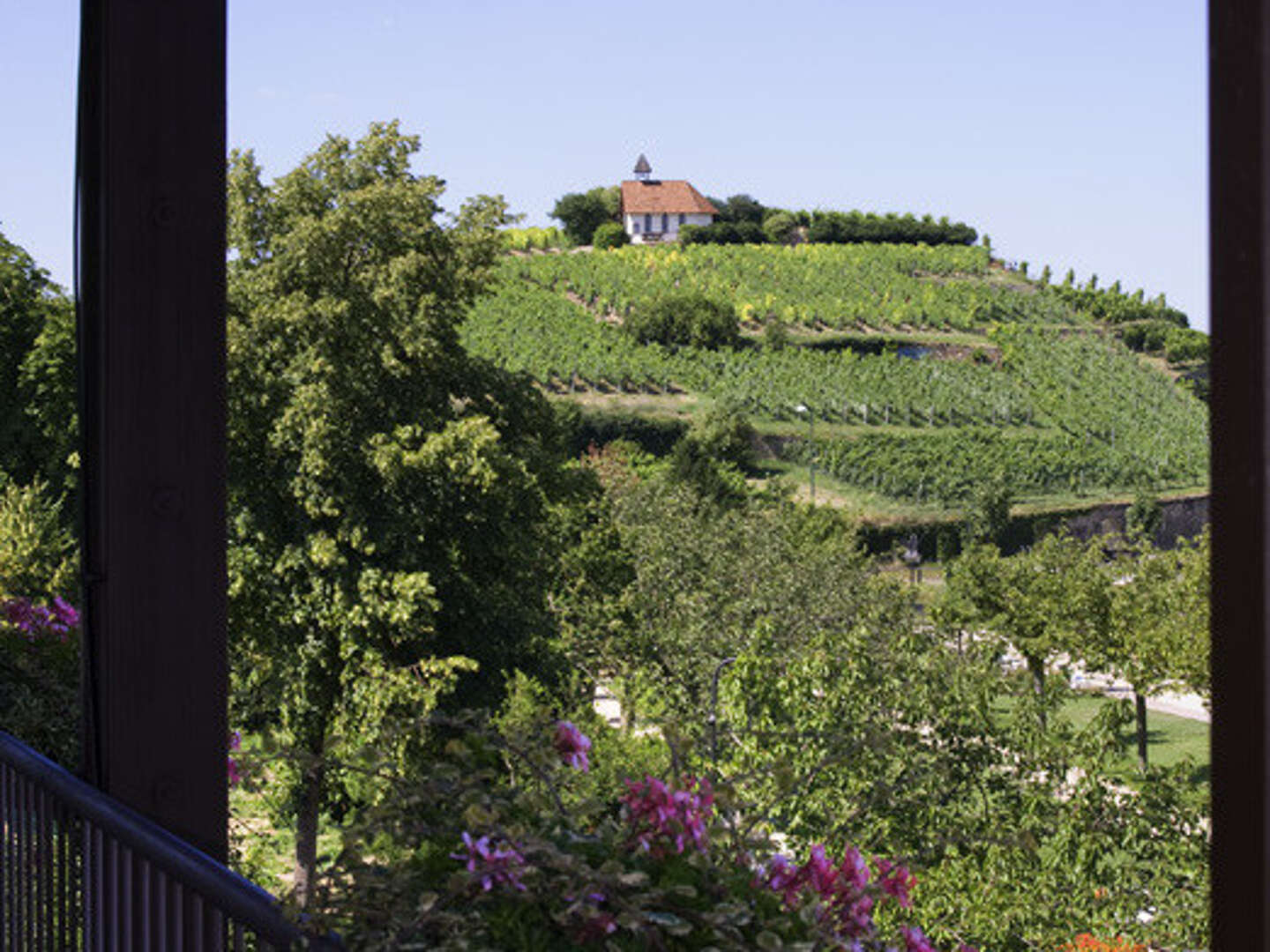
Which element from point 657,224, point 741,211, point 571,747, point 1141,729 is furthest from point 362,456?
point 741,211

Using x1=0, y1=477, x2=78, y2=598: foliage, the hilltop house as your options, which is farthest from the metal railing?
the hilltop house

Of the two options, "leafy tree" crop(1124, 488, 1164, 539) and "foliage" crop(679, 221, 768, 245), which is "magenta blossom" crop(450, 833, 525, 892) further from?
"foliage" crop(679, 221, 768, 245)

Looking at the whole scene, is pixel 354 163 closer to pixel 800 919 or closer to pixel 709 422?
pixel 800 919

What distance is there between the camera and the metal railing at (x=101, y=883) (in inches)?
51.2

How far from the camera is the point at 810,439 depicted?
179 ft

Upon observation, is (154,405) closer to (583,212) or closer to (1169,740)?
(1169,740)

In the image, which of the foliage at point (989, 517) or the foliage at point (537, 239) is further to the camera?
the foliage at point (537, 239)

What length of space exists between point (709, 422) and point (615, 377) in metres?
8.44

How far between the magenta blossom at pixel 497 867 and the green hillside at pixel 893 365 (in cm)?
4881

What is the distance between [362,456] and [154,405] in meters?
12.2

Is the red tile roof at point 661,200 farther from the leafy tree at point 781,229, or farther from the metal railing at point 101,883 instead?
the metal railing at point 101,883

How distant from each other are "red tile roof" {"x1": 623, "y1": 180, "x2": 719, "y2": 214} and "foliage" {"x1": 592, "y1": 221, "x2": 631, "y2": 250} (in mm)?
4974

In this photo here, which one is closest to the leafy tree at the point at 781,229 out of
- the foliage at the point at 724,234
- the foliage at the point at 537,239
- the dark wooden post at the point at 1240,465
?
the foliage at the point at 724,234

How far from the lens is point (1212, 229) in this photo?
0.69 m
